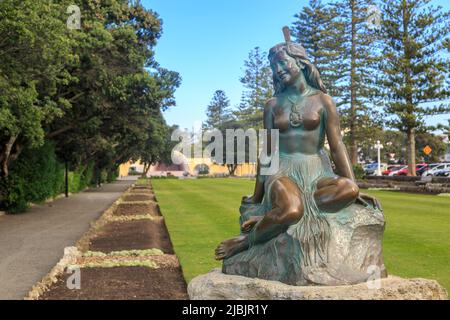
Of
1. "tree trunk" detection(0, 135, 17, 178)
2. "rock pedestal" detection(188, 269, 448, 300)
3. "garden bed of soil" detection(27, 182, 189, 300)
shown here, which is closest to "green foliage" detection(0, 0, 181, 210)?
"tree trunk" detection(0, 135, 17, 178)

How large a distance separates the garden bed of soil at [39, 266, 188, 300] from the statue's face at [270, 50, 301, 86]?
3.57 meters

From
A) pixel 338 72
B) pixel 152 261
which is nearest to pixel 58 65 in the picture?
pixel 152 261

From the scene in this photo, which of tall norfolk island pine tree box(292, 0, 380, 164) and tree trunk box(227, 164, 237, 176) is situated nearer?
tall norfolk island pine tree box(292, 0, 380, 164)

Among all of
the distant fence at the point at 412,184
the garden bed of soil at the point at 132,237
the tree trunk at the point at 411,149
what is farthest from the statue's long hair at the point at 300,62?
the tree trunk at the point at 411,149

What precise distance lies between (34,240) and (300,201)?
1051 cm

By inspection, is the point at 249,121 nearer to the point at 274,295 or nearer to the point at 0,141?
the point at 0,141

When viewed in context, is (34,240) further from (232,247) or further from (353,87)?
(353,87)

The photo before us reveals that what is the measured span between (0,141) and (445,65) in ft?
85.6

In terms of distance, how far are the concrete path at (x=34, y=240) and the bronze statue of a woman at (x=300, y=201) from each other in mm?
3996

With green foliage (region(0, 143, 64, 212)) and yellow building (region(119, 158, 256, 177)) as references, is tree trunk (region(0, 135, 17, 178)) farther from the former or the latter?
yellow building (region(119, 158, 256, 177))

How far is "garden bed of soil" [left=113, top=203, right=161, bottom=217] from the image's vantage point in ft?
68.8

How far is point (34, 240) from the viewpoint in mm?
14008

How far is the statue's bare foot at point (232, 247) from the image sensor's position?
5.70 meters
